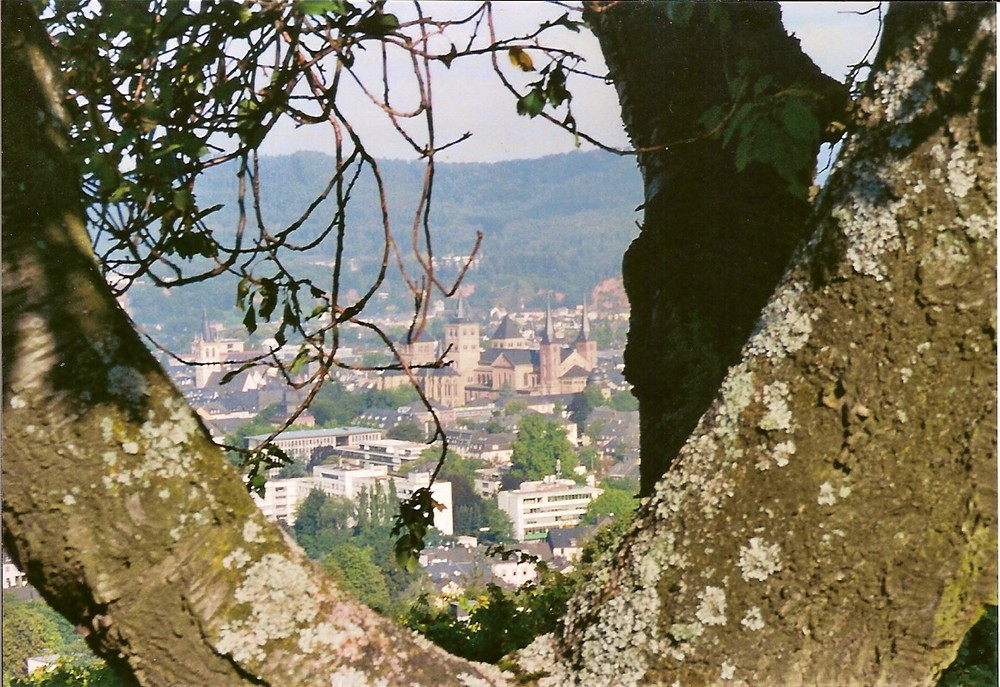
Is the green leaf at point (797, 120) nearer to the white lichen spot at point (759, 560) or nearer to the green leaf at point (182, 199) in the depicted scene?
the white lichen spot at point (759, 560)

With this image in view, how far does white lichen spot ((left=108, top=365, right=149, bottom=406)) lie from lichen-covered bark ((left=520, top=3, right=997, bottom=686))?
0.73 meters

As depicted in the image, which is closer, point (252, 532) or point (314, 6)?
point (252, 532)

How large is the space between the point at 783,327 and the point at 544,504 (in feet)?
9.85

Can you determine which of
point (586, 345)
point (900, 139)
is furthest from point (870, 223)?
point (586, 345)

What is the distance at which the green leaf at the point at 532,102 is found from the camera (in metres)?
1.83

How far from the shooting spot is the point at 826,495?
115cm

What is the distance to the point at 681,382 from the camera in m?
1.88

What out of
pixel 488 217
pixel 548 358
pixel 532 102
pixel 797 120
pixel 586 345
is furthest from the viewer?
pixel 548 358

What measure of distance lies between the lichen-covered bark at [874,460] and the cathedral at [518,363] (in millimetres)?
2592

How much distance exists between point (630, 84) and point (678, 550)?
48.8 inches

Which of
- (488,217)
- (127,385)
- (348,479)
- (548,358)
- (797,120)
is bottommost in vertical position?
(348,479)

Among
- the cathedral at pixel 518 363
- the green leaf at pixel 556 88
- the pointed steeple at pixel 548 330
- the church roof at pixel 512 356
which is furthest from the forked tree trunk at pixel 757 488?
the pointed steeple at pixel 548 330

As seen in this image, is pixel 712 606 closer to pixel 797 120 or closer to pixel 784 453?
pixel 784 453

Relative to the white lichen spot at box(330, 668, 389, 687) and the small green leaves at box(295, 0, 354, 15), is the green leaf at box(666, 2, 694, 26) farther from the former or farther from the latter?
the white lichen spot at box(330, 668, 389, 687)
